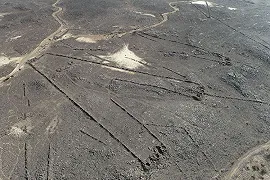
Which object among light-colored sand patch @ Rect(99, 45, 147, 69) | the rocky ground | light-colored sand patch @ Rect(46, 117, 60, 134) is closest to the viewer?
the rocky ground

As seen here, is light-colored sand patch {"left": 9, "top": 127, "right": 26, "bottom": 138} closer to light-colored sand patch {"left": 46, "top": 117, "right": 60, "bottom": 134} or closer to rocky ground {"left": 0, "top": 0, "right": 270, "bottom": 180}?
rocky ground {"left": 0, "top": 0, "right": 270, "bottom": 180}

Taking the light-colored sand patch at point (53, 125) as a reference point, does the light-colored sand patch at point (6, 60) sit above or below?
→ above

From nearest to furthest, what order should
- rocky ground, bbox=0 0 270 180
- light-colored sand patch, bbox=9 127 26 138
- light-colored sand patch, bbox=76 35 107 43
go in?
rocky ground, bbox=0 0 270 180
light-colored sand patch, bbox=9 127 26 138
light-colored sand patch, bbox=76 35 107 43

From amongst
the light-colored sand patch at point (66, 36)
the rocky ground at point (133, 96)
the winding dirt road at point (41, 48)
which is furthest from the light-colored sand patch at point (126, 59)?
the winding dirt road at point (41, 48)

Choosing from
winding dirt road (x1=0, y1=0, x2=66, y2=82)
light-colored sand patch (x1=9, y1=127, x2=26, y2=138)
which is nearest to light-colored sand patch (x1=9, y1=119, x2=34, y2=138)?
light-colored sand patch (x1=9, y1=127, x2=26, y2=138)

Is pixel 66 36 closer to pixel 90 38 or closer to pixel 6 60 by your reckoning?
pixel 90 38

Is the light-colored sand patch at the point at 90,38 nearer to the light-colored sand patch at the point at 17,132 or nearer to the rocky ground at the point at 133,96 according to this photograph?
the rocky ground at the point at 133,96
